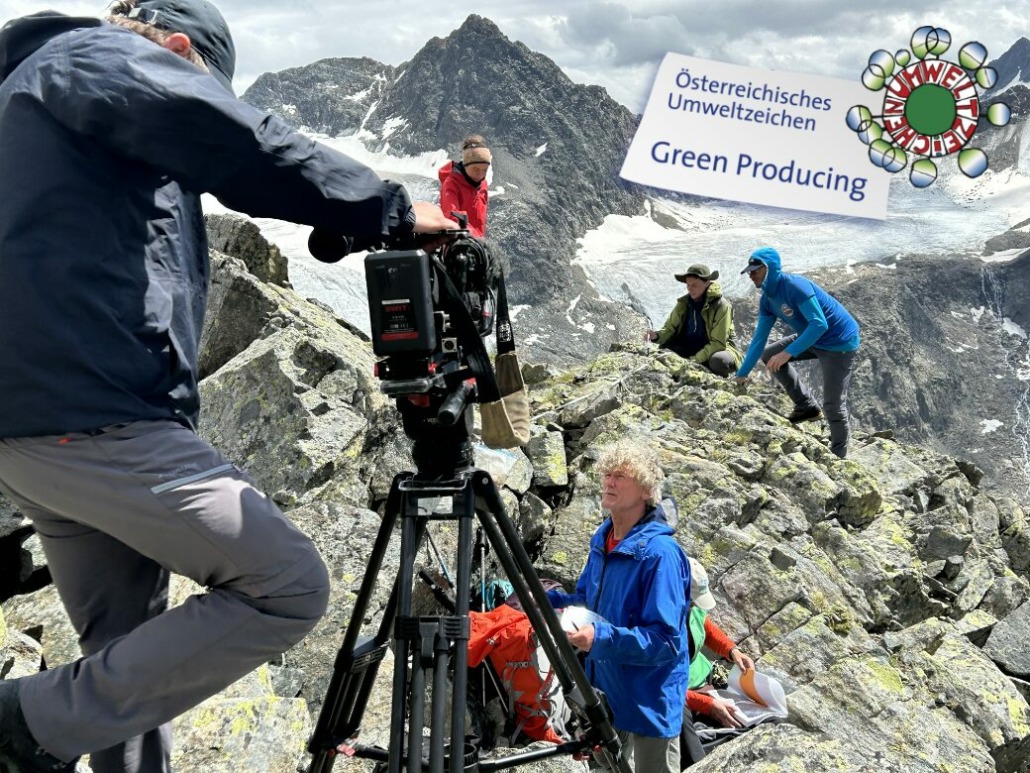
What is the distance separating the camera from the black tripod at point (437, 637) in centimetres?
322

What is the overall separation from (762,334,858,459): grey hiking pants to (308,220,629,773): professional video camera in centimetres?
1162

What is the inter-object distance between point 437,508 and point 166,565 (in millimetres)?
990

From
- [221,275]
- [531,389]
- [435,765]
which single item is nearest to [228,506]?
[435,765]

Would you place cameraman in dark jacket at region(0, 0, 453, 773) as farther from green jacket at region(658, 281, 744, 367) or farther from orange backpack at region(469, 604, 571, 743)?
green jacket at region(658, 281, 744, 367)

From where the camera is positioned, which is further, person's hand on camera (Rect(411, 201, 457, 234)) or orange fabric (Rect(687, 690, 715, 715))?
orange fabric (Rect(687, 690, 715, 715))

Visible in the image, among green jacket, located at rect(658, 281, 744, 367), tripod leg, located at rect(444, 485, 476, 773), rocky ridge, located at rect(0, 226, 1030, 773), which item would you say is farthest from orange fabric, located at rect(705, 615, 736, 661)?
green jacket, located at rect(658, 281, 744, 367)

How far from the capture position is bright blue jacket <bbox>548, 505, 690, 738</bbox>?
541 centimetres

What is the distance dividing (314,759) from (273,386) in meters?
5.53

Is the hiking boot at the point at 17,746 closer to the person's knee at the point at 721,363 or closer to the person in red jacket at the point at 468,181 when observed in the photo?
the person in red jacket at the point at 468,181

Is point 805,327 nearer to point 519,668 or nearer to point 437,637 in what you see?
point 519,668

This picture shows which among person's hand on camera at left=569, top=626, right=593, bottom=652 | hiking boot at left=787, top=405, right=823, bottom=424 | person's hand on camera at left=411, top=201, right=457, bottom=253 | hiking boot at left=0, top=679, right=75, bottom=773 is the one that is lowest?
hiking boot at left=787, top=405, right=823, bottom=424

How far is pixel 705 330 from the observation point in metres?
18.3

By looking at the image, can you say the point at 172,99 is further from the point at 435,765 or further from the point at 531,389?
the point at 531,389

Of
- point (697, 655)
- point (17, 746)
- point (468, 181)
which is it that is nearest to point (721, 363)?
point (468, 181)
